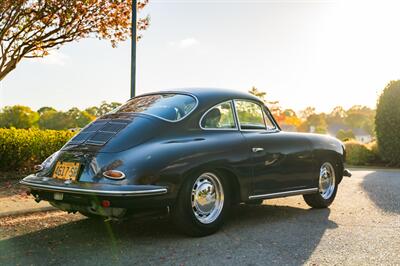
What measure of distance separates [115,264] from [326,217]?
3.55 meters

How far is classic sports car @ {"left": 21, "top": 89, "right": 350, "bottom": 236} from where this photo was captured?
5.02 metres

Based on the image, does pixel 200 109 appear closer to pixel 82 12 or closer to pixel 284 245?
pixel 284 245

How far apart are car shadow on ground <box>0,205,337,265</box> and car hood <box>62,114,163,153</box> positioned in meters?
1.02

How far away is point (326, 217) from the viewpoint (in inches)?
273

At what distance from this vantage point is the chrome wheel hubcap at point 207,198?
5.48 meters

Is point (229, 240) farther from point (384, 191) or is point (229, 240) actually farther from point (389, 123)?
point (389, 123)

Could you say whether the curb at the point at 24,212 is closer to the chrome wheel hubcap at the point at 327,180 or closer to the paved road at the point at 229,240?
the paved road at the point at 229,240

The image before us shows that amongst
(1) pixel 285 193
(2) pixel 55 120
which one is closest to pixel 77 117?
(2) pixel 55 120

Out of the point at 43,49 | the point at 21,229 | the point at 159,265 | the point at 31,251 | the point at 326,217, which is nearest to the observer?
the point at 159,265

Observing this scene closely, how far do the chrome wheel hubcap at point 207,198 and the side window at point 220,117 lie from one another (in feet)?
2.15

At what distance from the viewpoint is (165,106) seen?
5.89 metres

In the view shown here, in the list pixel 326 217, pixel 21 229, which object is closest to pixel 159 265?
pixel 21 229

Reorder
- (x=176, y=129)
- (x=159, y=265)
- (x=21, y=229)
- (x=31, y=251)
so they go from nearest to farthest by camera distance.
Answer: (x=159, y=265)
(x=31, y=251)
(x=176, y=129)
(x=21, y=229)

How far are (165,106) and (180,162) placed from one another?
36.9 inches
